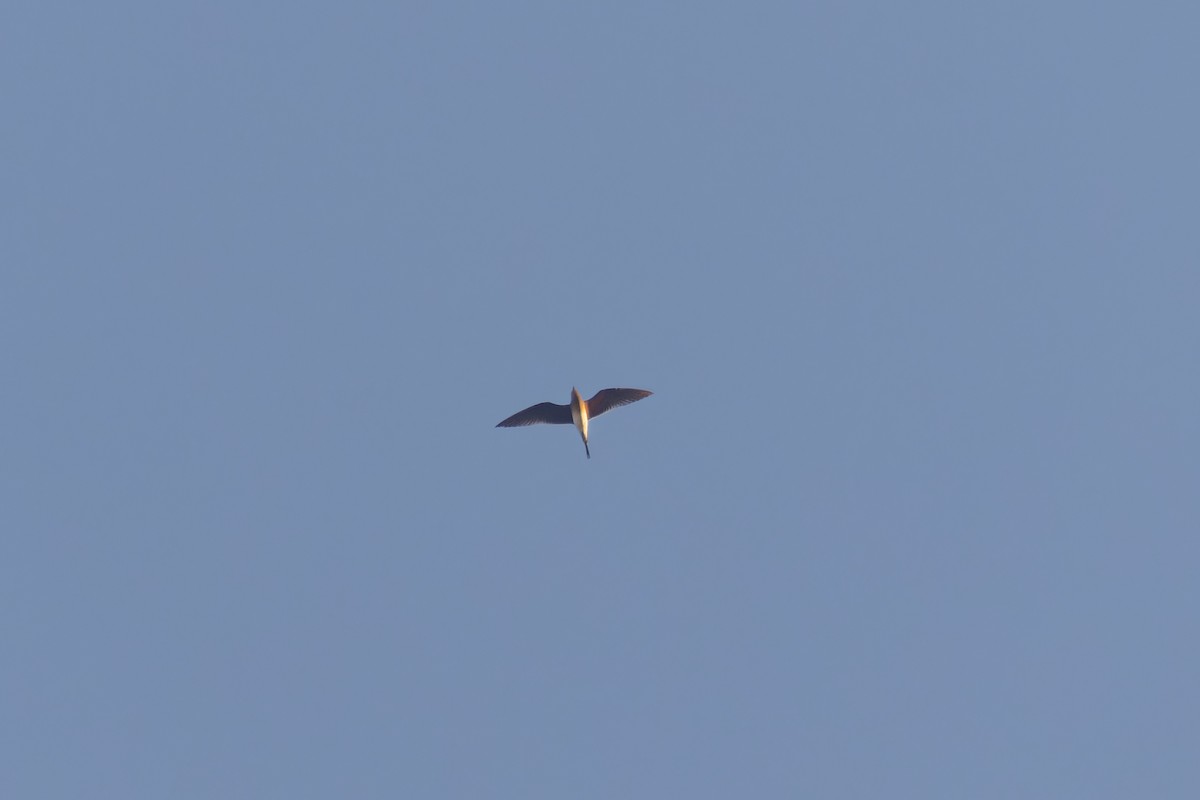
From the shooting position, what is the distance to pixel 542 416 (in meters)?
37.9

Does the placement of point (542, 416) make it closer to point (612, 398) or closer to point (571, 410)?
point (571, 410)

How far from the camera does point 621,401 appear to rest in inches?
1483

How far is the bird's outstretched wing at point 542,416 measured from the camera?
3772 centimetres

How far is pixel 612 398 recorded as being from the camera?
124ft

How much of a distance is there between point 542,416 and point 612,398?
112 inches

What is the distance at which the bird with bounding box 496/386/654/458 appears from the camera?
3753cm

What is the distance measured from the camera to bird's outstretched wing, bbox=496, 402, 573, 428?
37.7m

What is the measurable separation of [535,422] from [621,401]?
3442mm

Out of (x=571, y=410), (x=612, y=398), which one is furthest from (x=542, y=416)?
(x=612, y=398)

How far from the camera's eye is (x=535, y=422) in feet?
123

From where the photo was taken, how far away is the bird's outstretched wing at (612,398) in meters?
37.5

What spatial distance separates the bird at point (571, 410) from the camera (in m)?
37.5
